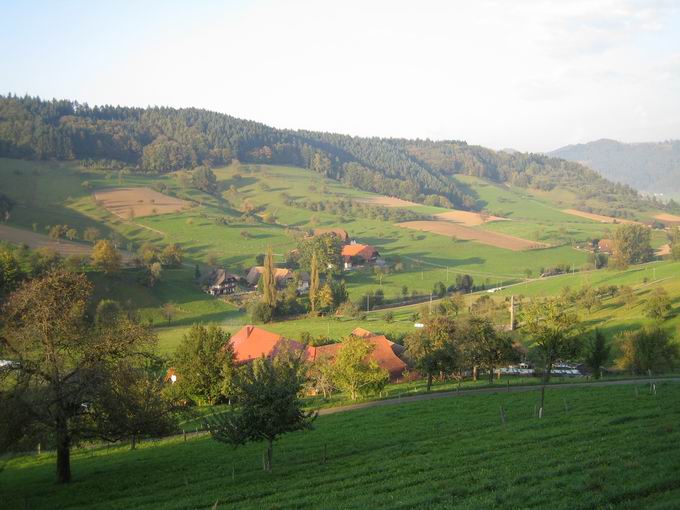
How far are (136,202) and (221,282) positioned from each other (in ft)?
170

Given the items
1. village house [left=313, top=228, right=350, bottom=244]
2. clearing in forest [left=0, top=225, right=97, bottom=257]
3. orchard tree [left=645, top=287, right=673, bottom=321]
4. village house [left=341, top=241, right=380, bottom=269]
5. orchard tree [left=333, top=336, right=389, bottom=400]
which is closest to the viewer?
orchard tree [left=333, top=336, right=389, bottom=400]

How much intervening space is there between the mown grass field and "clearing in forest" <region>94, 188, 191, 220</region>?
4121 inches

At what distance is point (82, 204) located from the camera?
13025 centimetres

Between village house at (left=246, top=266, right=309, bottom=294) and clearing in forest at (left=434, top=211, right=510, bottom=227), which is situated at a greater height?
clearing in forest at (left=434, top=211, right=510, bottom=227)

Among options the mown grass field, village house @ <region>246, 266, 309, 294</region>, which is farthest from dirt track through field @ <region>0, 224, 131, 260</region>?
the mown grass field

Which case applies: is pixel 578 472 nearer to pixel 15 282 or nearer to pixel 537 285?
pixel 15 282

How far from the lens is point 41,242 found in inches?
3757

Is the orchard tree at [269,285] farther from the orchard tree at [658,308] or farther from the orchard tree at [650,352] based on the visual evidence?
the orchard tree at [650,352]

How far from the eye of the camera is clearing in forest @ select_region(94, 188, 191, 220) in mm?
129250

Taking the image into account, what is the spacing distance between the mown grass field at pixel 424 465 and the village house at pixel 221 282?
6374cm

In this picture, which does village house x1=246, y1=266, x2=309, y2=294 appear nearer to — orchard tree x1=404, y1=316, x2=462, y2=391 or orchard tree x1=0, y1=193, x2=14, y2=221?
orchard tree x1=0, y1=193, x2=14, y2=221

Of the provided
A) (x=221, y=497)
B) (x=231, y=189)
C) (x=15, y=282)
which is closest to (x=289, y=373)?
(x=221, y=497)

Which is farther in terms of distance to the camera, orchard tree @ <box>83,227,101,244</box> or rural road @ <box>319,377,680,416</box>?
orchard tree @ <box>83,227,101,244</box>

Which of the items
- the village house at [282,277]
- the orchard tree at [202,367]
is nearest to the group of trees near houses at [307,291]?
the village house at [282,277]
